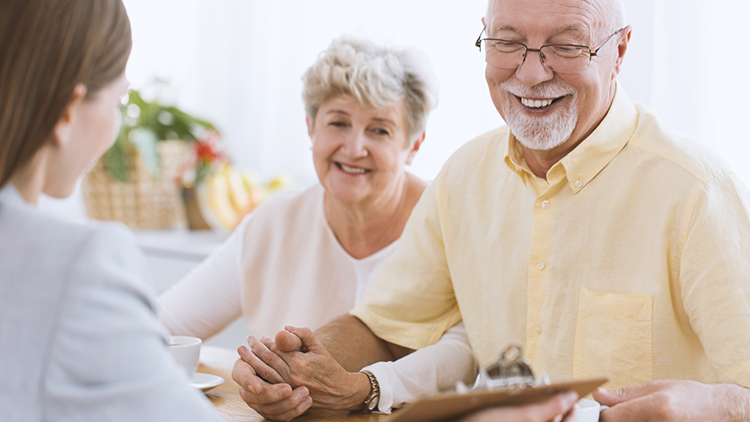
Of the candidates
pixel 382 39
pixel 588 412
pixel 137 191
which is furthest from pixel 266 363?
pixel 137 191

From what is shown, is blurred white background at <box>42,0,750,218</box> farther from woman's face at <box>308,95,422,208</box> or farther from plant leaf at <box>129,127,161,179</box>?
plant leaf at <box>129,127,161,179</box>

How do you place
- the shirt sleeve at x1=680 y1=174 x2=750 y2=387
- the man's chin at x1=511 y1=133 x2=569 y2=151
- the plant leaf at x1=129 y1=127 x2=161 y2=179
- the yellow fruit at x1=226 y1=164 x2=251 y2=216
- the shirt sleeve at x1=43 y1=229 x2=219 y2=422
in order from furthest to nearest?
the plant leaf at x1=129 y1=127 x2=161 y2=179, the yellow fruit at x1=226 y1=164 x2=251 y2=216, the man's chin at x1=511 y1=133 x2=569 y2=151, the shirt sleeve at x1=680 y1=174 x2=750 y2=387, the shirt sleeve at x1=43 y1=229 x2=219 y2=422

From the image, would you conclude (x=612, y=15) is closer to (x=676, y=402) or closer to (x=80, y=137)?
(x=676, y=402)

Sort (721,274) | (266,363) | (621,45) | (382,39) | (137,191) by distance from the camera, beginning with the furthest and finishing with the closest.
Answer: (137,191), (382,39), (621,45), (266,363), (721,274)

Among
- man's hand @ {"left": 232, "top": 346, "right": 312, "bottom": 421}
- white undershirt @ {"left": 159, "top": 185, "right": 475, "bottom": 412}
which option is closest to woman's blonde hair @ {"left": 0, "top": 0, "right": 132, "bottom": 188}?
man's hand @ {"left": 232, "top": 346, "right": 312, "bottom": 421}

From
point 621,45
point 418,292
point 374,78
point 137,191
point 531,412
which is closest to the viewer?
point 531,412

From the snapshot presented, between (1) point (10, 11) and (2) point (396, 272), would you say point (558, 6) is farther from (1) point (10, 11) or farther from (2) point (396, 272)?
(1) point (10, 11)

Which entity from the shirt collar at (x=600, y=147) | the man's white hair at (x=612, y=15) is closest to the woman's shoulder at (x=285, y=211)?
the shirt collar at (x=600, y=147)

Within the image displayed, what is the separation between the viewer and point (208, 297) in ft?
5.73

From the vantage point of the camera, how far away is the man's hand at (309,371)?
3.59ft

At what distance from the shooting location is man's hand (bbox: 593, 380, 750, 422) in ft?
2.94

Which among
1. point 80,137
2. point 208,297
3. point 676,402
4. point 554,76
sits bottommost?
point 208,297

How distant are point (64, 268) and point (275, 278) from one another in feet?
3.81

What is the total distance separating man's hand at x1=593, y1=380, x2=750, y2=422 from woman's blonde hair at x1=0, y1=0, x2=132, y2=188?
742 mm
